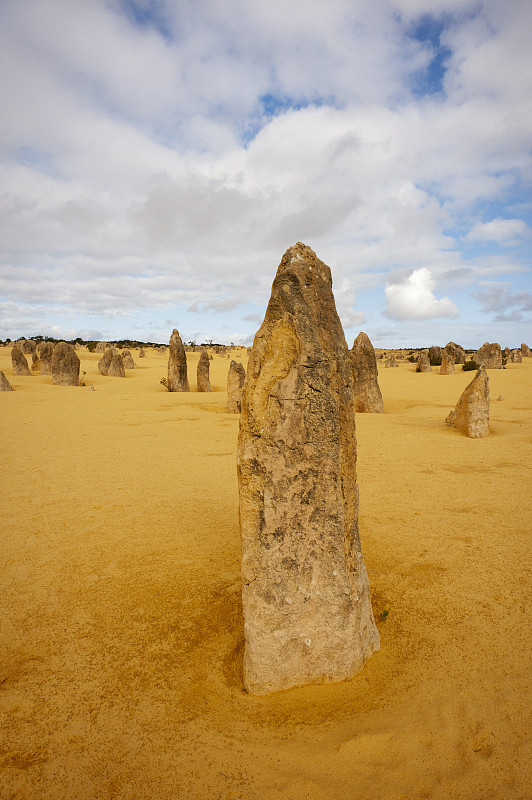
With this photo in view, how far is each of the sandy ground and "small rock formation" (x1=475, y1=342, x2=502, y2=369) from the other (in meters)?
22.0

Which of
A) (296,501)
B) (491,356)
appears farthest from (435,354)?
(296,501)

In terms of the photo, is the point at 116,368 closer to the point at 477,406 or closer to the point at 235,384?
the point at 235,384

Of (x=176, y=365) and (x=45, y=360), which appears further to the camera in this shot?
(x=45, y=360)

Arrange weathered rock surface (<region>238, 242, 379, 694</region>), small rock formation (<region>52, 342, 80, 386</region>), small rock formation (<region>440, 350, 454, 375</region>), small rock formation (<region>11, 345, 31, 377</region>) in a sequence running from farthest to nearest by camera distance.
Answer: small rock formation (<region>440, 350, 454, 375</region>) < small rock formation (<region>11, 345, 31, 377</region>) < small rock formation (<region>52, 342, 80, 386</region>) < weathered rock surface (<region>238, 242, 379, 694</region>)

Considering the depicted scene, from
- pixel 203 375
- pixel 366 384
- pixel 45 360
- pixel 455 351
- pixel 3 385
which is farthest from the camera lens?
pixel 455 351

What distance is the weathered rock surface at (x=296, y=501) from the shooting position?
8.79 ft

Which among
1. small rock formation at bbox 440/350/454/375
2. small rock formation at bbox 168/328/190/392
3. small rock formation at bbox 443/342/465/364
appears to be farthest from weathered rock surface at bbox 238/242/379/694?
small rock formation at bbox 443/342/465/364

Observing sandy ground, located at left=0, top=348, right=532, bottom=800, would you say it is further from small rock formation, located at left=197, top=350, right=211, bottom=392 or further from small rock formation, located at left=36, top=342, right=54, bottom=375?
small rock formation, located at left=36, top=342, right=54, bottom=375

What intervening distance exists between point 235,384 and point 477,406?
270 inches

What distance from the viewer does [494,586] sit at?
3695 mm

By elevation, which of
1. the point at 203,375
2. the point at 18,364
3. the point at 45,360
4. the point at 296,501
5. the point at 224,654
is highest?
the point at 45,360

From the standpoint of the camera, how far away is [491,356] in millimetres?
26719

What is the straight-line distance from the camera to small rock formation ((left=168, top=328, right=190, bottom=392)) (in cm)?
1980

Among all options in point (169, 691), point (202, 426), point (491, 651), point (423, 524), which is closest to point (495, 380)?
point (202, 426)
